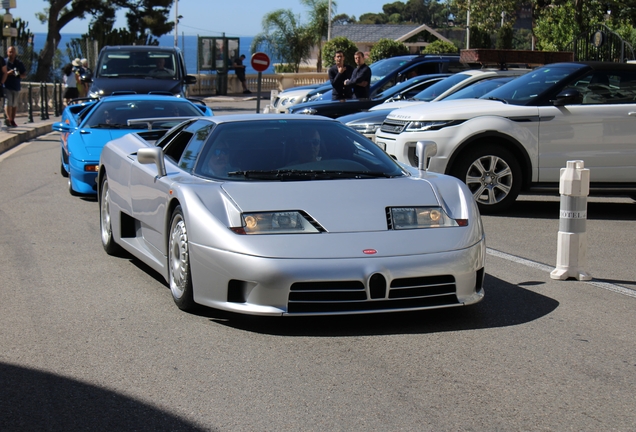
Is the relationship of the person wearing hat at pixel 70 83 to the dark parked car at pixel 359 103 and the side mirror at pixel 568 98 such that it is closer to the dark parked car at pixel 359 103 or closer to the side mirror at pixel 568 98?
the dark parked car at pixel 359 103

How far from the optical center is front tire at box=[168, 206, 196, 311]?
5.82 m

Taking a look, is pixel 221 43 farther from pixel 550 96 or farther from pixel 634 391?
pixel 634 391

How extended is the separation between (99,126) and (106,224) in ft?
13.7

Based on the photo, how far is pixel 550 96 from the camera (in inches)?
420

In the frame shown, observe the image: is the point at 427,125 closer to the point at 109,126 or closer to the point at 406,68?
the point at 109,126

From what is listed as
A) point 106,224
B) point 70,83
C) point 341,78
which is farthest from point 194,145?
point 70,83

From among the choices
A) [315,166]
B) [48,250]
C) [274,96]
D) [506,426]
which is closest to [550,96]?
[315,166]

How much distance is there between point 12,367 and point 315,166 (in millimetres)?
2529

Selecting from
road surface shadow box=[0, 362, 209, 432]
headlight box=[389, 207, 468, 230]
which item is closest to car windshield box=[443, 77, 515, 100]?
headlight box=[389, 207, 468, 230]

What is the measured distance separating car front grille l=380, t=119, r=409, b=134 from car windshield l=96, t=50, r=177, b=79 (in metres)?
9.01

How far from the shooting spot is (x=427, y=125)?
10.8 m

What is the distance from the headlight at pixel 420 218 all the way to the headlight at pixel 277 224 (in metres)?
0.50

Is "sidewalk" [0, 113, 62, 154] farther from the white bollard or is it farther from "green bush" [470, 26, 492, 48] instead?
"green bush" [470, 26, 492, 48]

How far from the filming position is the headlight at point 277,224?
5465 millimetres
